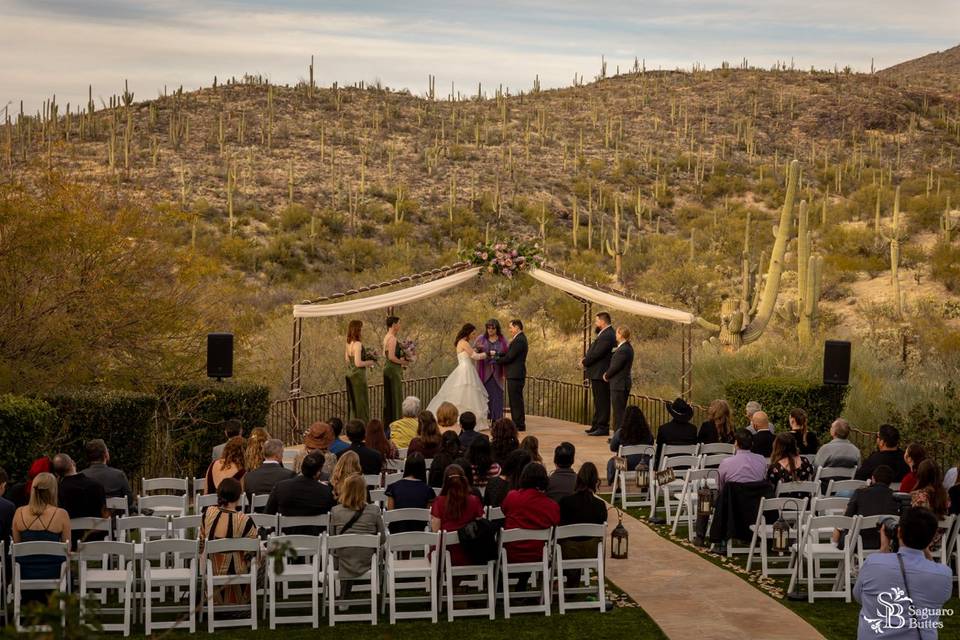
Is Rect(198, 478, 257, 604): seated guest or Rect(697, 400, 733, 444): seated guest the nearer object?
Rect(198, 478, 257, 604): seated guest

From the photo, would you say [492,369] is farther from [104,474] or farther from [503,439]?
[104,474]

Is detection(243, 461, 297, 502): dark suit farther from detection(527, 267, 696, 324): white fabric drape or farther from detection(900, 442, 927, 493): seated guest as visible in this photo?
detection(527, 267, 696, 324): white fabric drape

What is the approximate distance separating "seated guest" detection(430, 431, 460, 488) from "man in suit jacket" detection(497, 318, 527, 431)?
7.12 meters

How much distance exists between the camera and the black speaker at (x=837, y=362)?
16.2m

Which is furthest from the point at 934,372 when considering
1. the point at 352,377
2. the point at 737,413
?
the point at 352,377

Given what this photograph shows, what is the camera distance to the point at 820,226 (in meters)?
47.5

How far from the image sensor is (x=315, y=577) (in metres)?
9.23

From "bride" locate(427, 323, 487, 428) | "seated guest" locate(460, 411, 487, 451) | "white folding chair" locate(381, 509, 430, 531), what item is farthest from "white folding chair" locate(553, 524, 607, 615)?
"bride" locate(427, 323, 487, 428)

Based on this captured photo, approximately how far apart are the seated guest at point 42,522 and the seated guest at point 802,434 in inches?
300

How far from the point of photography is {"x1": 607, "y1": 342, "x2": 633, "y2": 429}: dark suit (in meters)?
18.6

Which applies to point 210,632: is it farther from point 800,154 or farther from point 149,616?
point 800,154

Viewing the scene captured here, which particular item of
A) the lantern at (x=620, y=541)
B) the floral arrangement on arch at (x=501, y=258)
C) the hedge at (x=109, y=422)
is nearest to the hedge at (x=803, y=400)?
the floral arrangement on arch at (x=501, y=258)

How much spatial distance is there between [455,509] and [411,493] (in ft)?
2.36

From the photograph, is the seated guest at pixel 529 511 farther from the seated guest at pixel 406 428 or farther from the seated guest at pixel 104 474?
the seated guest at pixel 406 428
